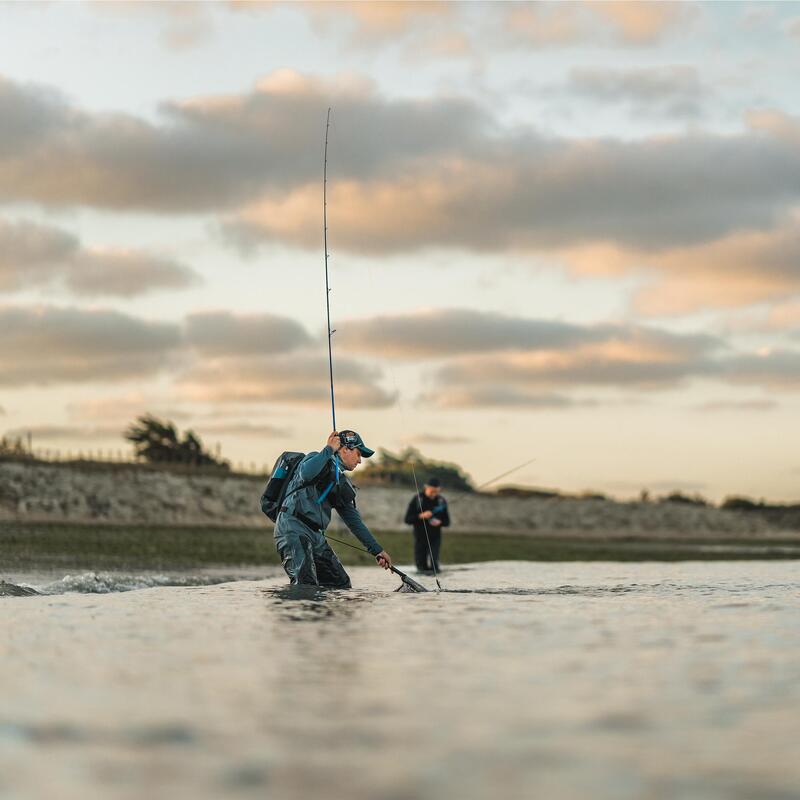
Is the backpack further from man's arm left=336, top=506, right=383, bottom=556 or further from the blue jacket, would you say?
man's arm left=336, top=506, right=383, bottom=556

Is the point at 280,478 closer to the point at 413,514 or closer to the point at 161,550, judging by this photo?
the point at 413,514

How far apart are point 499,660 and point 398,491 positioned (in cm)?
5800

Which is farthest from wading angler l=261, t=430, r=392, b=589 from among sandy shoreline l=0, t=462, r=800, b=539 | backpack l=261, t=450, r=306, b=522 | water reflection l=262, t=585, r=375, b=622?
sandy shoreline l=0, t=462, r=800, b=539

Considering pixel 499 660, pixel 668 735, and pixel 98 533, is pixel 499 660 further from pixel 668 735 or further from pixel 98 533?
pixel 98 533

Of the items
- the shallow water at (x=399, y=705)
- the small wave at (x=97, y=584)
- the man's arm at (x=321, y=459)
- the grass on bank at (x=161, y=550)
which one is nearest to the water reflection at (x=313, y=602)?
the shallow water at (x=399, y=705)

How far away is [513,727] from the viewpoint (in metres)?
4.53

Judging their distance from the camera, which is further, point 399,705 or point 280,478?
point 280,478

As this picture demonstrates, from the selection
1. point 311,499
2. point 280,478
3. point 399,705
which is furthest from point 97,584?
point 399,705

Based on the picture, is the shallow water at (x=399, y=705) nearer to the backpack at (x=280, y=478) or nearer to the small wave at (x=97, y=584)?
the backpack at (x=280, y=478)

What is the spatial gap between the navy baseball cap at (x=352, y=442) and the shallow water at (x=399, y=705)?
7.59 feet

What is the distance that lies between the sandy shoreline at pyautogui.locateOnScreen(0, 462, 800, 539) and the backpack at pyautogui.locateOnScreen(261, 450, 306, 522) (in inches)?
862

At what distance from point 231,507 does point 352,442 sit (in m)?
43.8

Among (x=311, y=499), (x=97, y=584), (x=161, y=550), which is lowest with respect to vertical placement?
(x=161, y=550)

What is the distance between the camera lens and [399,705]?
499cm
